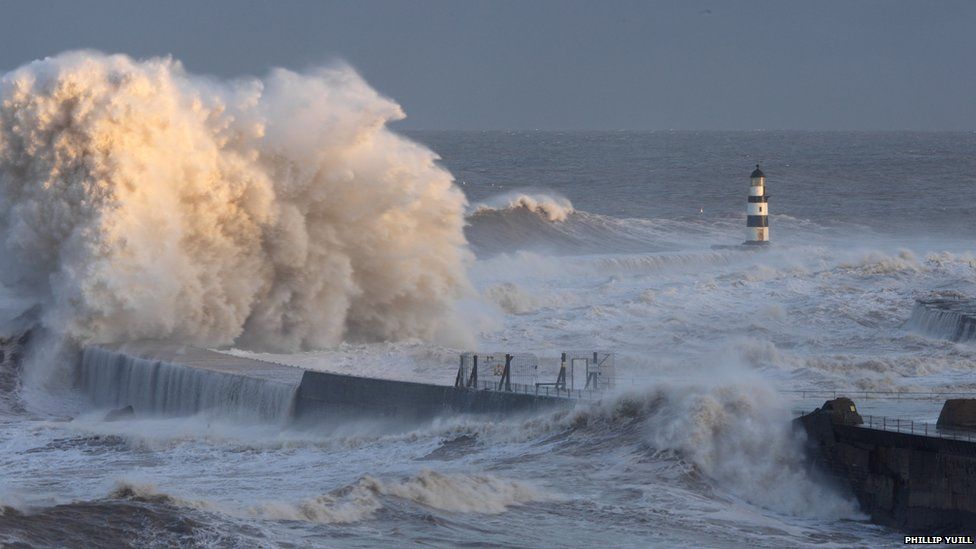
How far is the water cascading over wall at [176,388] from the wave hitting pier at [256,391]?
1cm

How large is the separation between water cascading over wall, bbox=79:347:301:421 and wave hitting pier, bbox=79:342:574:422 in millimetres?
11

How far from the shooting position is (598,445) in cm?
1598

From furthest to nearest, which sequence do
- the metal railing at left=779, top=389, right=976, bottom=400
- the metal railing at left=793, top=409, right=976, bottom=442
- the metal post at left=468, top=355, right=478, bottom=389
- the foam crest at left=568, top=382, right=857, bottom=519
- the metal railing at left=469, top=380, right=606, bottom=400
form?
1. the metal railing at left=779, top=389, right=976, bottom=400
2. the metal post at left=468, top=355, right=478, bottom=389
3. the metal railing at left=469, top=380, right=606, bottom=400
4. the foam crest at left=568, top=382, right=857, bottom=519
5. the metal railing at left=793, top=409, right=976, bottom=442

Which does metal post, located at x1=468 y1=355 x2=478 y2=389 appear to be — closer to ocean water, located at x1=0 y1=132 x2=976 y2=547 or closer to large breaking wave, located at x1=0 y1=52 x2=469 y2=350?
ocean water, located at x1=0 y1=132 x2=976 y2=547

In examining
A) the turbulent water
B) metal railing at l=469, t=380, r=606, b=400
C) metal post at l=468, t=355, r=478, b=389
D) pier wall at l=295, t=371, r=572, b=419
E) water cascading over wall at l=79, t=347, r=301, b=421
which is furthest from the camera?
water cascading over wall at l=79, t=347, r=301, b=421

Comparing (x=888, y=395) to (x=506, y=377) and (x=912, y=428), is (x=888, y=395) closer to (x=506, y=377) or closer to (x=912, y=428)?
(x=912, y=428)

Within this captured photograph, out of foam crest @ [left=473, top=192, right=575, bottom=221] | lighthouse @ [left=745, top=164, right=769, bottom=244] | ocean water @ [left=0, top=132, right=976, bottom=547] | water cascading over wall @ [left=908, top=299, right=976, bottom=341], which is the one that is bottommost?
ocean water @ [left=0, top=132, right=976, bottom=547]

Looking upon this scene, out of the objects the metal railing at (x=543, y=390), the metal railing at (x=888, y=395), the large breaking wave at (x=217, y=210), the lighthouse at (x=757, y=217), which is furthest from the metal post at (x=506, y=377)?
the lighthouse at (x=757, y=217)

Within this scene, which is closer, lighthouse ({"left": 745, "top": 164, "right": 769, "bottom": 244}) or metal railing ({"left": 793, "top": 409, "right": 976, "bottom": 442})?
metal railing ({"left": 793, "top": 409, "right": 976, "bottom": 442})

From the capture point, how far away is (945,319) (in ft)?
83.3

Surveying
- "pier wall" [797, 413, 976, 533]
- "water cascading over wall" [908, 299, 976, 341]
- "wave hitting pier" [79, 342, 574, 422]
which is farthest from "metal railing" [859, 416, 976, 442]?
"water cascading over wall" [908, 299, 976, 341]

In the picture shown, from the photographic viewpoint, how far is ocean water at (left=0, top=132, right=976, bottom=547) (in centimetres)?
1335

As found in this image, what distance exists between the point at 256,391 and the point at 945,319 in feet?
39.2

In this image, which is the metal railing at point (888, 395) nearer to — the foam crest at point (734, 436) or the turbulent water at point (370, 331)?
the turbulent water at point (370, 331)
